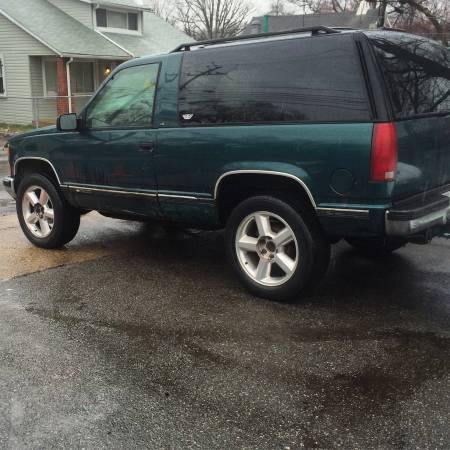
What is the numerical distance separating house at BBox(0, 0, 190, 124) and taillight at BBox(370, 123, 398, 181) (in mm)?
19011

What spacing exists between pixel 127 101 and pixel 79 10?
875 inches

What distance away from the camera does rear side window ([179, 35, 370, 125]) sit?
3.81 meters

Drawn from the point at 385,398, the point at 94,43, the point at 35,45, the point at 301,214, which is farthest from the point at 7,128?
the point at 385,398

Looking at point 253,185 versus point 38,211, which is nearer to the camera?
point 253,185

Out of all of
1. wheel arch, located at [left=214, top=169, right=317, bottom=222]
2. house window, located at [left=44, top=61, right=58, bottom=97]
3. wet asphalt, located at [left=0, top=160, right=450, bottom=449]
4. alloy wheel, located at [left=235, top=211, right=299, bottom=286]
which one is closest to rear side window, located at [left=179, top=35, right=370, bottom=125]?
wheel arch, located at [left=214, top=169, right=317, bottom=222]

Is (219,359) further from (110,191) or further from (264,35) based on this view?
(264,35)

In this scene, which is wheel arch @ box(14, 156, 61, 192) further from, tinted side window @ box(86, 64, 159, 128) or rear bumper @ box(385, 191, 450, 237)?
rear bumper @ box(385, 191, 450, 237)

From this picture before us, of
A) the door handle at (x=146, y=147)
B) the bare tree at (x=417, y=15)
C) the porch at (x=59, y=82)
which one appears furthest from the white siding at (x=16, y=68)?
the door handle at (x=146, y=147)

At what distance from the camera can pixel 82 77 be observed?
24797 millimetres

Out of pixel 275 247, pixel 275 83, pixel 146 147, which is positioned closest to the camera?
pixel 275 83

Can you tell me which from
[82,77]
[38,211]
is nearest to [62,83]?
[82,77]

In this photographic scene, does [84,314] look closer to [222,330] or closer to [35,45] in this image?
[222,330]

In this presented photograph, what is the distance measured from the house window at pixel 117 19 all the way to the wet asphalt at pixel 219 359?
74.4 feet

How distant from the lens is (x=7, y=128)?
71.3 ft
